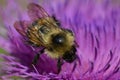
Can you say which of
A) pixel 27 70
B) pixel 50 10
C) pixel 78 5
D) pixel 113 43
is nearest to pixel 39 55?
pixel 27 70

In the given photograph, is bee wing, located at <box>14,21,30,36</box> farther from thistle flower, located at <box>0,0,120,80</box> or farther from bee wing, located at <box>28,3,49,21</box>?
thistle flower, located at <box>0,0,120,80</box>

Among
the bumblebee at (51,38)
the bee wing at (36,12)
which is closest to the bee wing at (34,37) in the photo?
the bumblebee at (51,38)

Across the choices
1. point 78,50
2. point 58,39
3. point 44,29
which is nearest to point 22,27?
point 44,29

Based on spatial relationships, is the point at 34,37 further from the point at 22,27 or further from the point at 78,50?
the point at 78,50

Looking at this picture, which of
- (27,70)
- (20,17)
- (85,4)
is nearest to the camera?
(27,70)

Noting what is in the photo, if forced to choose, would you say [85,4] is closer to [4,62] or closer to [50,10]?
[50,10]

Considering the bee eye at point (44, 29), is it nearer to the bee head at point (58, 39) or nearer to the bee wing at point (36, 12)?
the bee head at point (58, 39)
